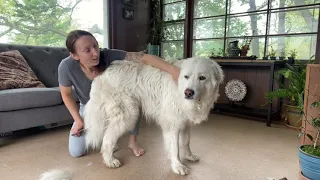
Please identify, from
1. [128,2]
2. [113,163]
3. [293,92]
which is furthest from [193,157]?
[128,2]

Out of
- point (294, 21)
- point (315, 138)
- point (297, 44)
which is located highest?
point (294, 21)

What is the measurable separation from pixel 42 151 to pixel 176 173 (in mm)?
1285

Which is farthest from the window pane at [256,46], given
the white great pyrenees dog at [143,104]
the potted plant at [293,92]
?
the white great pyrenees dog at [143,104]

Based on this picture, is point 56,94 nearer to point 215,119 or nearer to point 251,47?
point 215,119

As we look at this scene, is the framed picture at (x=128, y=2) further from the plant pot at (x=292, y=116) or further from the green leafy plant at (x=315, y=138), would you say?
the green leafy plant at (x=315, y=138)

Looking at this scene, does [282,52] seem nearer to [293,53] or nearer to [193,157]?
[293,53]

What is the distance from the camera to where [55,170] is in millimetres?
1581

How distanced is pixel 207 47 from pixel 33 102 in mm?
2993

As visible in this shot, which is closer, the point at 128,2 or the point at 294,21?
the point at 294,21

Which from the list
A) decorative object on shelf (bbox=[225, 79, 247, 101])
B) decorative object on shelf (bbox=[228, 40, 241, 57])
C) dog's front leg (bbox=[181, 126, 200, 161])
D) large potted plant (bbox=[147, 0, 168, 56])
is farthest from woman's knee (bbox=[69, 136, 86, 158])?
large potted plant (bbox=[147, 0, 168, 56])

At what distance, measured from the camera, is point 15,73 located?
2.41 meters

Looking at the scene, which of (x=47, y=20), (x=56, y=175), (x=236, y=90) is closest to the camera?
(x=56, y=175)

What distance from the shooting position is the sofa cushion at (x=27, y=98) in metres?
1.99

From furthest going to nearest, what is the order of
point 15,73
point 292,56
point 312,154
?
point 292,56
point 15,73
point 312,154
